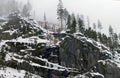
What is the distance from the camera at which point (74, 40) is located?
8156cm

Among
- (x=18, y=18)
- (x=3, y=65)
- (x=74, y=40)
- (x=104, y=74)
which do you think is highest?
(x=18, y=18)

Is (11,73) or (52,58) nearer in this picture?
(11,73)

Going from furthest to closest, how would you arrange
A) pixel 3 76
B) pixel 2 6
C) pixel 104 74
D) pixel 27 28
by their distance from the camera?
pixel 2 6 → pixel 27 28 → pixel 104 74 → pixel 3 76

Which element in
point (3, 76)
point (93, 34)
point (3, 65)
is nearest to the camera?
point (3, 76)

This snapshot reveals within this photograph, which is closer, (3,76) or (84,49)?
(3,76)

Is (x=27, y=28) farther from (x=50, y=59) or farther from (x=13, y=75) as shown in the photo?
(x=13, y=75)

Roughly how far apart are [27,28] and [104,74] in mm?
37340

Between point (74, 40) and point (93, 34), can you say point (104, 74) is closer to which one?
point (74, 40)

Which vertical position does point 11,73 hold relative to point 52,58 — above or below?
below

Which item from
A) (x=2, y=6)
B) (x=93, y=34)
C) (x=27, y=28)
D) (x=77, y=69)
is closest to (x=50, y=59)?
(x=77, y=69)

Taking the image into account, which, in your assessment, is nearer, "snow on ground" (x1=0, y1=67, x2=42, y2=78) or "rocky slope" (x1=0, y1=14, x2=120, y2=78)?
"snow on ground" (x1=0, y1=67, x2=42, y2=78)

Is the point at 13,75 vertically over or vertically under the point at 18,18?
under

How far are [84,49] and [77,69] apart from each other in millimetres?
8837

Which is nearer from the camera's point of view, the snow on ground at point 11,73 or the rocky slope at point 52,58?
the snow on ground at point 11,73
